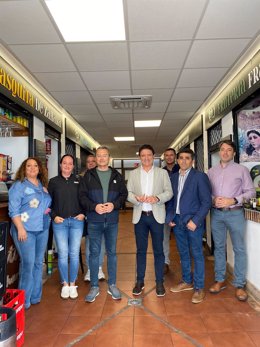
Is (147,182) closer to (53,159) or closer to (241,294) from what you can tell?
(241,294)

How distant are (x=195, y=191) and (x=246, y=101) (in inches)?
53.4

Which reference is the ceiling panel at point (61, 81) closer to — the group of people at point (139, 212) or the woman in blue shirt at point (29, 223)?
the group of people at point (139, 212)

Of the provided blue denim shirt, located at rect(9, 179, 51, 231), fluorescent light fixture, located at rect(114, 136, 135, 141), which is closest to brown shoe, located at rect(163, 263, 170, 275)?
blue denim shirt, located at rect(9, 179, 51, 231)

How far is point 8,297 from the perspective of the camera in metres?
2.20

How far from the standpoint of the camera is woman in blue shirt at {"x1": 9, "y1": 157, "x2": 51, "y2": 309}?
2617 millimetres

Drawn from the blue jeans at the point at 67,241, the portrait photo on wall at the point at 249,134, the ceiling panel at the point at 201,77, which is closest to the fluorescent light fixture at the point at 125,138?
the ceiling panel at the point at 201,77

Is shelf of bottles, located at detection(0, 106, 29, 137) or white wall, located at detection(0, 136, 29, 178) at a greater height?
shelf of bottles, located at detection(0, 106, 29, 137)

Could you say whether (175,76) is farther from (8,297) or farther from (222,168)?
(8,297)

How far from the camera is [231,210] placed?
9.68 feet

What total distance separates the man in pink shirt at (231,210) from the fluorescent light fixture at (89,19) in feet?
5.20

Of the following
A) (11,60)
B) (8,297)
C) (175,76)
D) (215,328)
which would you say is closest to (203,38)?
(175,76)

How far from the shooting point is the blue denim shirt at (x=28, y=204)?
2605 mm

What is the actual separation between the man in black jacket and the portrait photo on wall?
5.44 ft

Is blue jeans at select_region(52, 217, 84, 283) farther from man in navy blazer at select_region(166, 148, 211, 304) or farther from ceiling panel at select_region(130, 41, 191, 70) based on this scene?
ceiling panel at select_region(130, 41, 191, 70)
